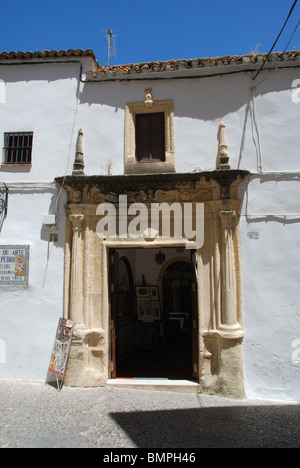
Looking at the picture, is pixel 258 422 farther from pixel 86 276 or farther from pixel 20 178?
pixel 20 178

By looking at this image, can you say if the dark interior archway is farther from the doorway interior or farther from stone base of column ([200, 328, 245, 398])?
stone base of column ([200, 328, 245, 398])

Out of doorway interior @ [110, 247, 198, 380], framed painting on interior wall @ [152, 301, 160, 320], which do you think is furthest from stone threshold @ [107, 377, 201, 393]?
framed painting on interior wall @ [152, 301, 160, 320]

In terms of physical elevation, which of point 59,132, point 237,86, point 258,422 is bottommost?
point 258,422

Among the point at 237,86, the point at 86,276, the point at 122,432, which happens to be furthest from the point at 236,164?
the point at 122,432

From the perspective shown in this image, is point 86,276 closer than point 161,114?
Yes

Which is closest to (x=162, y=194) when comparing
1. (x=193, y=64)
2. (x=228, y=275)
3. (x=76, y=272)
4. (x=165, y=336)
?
(x=228, y=275)

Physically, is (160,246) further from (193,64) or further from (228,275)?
(193,64)

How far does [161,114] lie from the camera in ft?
20.2

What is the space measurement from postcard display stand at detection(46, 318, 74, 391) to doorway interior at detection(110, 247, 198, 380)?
76cm

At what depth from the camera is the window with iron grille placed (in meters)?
6.21

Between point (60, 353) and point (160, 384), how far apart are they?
5.51 feet

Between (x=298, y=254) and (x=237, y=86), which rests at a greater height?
(x=237, y=86)

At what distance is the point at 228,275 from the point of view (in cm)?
536

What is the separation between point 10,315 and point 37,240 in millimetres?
1364
